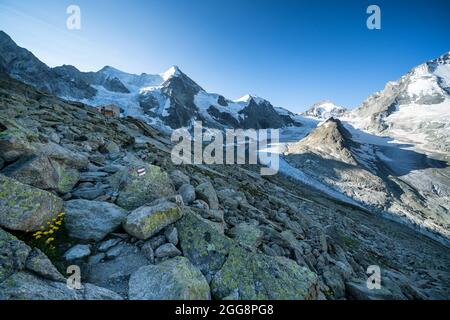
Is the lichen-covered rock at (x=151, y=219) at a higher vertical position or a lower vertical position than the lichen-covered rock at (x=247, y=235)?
higher

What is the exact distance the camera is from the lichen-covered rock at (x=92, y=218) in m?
5.98

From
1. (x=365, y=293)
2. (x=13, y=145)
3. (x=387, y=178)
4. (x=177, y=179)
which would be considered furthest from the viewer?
Answer: (x=387, y=178)

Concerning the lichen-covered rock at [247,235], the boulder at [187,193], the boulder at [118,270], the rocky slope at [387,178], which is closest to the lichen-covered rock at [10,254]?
the boulder at [118,270]

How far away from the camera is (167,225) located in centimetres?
→ 657

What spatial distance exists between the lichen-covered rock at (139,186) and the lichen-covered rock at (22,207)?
2.01m

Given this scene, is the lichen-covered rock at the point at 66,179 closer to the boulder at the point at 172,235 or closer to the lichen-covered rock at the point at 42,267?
the lichen-covered rock at the point at 42,267

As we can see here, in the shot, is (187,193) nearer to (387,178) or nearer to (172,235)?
(172,235)

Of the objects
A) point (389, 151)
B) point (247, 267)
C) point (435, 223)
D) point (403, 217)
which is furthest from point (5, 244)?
point (389, 151)

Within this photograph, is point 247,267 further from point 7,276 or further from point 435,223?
point 435,223

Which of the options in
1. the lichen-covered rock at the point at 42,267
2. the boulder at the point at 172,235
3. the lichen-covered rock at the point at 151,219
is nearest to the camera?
the lichen-covered rock at the point at 42,267

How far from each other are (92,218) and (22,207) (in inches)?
59.4

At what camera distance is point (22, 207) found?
5.30 m

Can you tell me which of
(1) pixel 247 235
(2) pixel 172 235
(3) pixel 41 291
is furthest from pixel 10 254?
(1) pixel 247 235

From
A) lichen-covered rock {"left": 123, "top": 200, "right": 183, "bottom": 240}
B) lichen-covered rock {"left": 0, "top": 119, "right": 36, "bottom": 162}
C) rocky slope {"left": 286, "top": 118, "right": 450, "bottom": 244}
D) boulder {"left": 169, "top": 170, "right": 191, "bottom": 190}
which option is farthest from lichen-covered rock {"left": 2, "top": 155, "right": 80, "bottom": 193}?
rocky slope {"left": 286, "top": 118, "right": 450, "bottom": 244}
